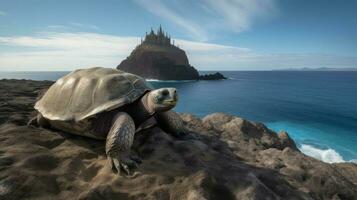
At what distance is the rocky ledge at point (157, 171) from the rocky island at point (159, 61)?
400 feet

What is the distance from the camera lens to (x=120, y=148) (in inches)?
156

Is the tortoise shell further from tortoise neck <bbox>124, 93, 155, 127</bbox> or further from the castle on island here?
the castle on island

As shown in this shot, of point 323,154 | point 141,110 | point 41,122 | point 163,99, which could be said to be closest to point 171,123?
point 141,110

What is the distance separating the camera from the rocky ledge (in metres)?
3.41

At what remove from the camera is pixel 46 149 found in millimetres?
4492

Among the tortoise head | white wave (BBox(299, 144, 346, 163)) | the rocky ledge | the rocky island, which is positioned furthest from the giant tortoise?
the rocky island

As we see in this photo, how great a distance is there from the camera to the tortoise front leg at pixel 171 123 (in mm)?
5457

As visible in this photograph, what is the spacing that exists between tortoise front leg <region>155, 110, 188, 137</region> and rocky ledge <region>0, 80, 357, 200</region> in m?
0.27

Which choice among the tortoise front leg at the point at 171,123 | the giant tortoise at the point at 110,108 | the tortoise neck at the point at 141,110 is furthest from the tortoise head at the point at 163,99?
the tortoise front leg at the point at 171,123

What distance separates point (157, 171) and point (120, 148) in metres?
0.66

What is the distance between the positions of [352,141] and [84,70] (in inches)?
1514

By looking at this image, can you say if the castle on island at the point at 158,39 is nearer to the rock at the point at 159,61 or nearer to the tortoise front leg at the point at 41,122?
the rock at the point at 159,61

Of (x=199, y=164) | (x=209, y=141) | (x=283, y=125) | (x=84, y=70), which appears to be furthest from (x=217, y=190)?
(x=283, y=125)

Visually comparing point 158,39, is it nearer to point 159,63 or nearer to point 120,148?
point 159,63
